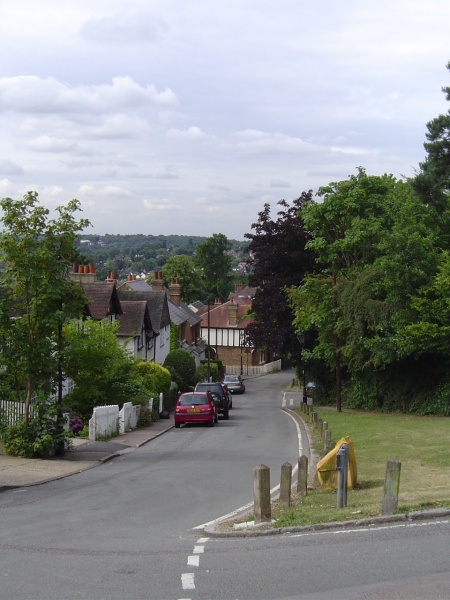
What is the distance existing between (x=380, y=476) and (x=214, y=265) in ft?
400

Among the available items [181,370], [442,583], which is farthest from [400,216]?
[442,583]

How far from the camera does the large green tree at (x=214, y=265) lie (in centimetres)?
13585

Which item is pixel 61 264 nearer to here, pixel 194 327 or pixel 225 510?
pixel 225 510

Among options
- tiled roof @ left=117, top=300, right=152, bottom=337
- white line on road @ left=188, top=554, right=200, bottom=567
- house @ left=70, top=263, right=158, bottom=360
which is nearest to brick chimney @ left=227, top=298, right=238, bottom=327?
house @ left=70, top=263, right=158, bottom=360

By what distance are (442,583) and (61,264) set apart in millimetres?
14576

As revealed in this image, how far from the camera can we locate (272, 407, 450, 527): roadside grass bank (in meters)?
11.4

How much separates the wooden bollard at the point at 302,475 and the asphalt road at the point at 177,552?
45.2 inches

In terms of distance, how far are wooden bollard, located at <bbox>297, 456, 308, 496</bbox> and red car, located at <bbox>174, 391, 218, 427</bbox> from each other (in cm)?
1922

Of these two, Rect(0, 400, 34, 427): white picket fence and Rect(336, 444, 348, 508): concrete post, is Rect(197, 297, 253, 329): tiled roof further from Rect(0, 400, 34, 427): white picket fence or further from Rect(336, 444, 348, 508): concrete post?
Rect(336, 444, 348, 508): concrete post

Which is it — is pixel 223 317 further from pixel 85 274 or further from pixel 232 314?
pixel 85 274

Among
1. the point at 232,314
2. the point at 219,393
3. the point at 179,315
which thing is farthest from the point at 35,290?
the point at 232,314

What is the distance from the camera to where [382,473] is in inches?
642

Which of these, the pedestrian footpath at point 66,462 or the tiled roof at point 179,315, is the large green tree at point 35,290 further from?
the tiled roof at point 179,315

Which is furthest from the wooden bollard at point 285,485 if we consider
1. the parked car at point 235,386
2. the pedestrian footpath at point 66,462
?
the parked car at point 235,386
